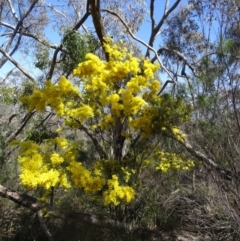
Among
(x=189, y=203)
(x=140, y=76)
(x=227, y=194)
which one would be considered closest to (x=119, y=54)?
(x=140, y=76)

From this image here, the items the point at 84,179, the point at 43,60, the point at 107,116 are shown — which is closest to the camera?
the point at 84,179

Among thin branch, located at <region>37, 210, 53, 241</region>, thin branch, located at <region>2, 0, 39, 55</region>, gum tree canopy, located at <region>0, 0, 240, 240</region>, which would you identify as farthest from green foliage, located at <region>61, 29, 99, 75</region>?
thin branch, located at <region>2, 0, 39, 55</region>

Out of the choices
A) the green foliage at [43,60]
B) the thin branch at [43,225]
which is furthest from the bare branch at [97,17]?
the thin branch at [43,225]

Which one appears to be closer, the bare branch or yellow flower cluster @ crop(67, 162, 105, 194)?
yellow flower cluster @ crop(67, 162, 105, 194)

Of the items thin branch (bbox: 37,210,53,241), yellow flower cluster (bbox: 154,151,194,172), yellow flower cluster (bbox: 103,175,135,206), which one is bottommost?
thin branch (bbox: 37,210,53,241)

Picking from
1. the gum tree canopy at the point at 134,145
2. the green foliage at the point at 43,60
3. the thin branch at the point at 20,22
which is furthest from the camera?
the thin branch at the point at 20,22

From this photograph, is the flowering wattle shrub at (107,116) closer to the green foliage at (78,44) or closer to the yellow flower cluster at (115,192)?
the yellow flower cluster at (115,192)

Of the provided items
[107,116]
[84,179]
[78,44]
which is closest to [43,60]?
[78,44]

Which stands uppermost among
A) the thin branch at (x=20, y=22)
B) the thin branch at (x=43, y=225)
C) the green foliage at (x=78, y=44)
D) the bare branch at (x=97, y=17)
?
the thin branch at (x=20, y=22)

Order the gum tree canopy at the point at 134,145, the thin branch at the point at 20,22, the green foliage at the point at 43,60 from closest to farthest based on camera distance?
the gum tree canopy at the point at 134,145, the green foliage at the point at 43,60, the thin branch at the point at 20,22

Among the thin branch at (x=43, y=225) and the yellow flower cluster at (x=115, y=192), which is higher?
the yellow flower cluster at (x=115, y=192)

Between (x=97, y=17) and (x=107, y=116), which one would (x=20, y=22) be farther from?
(x=107, y=116)

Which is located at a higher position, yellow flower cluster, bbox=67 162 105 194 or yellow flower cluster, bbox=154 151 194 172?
yellow flower cluster, bbox=154 151 194 172

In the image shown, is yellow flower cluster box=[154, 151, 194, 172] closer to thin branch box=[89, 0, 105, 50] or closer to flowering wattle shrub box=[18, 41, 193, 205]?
flowering wattle shrub box=[18, 41, 193, 205]
